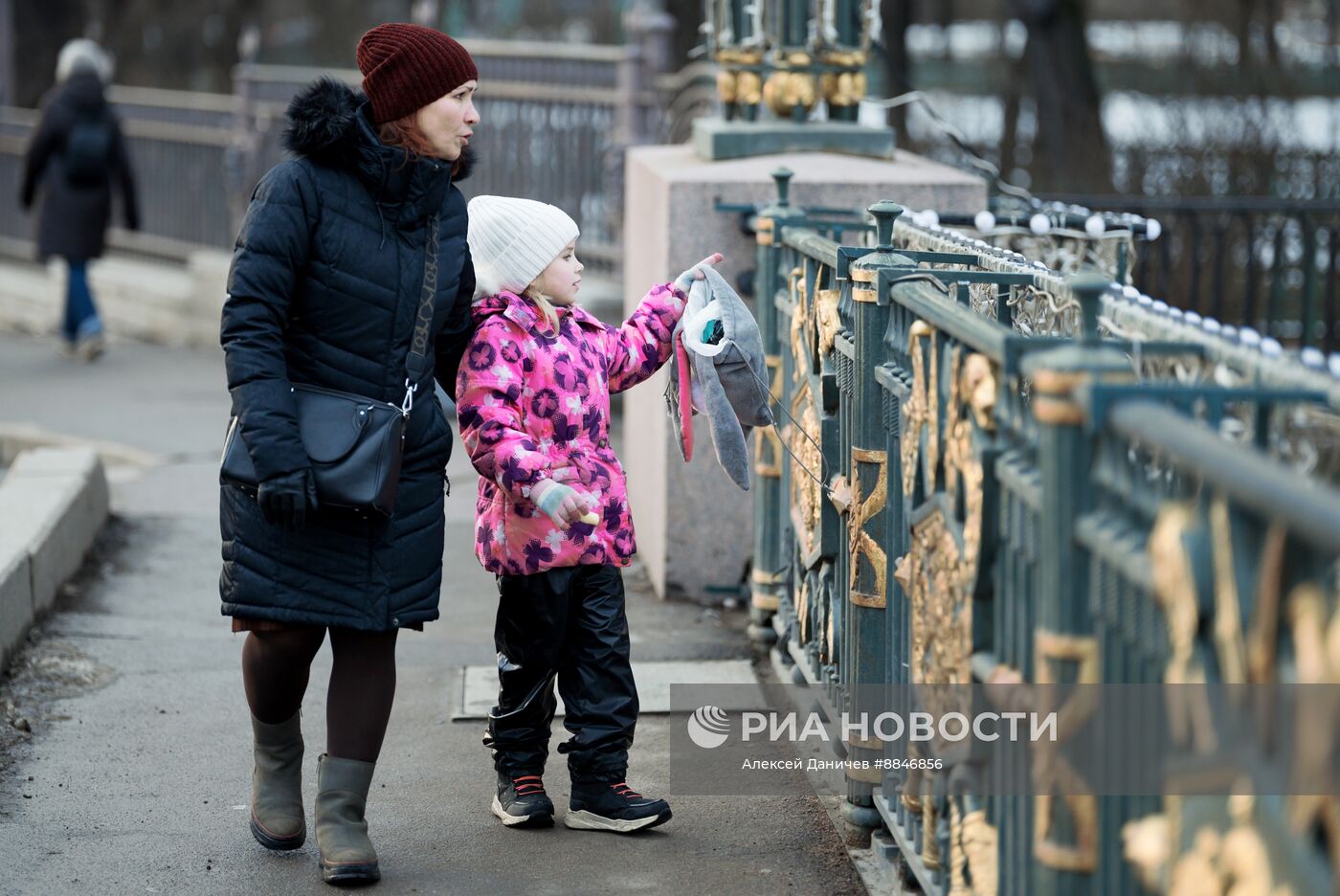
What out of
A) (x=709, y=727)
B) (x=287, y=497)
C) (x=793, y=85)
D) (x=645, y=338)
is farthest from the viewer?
(x=793, y=85)

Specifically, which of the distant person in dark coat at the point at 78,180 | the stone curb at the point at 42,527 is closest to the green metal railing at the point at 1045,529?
the stone curb at the point at 42,527

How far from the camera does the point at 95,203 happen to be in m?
13.1

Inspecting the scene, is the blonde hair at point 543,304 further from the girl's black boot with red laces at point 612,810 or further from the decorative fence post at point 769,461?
the decorative fence post at point 769,461

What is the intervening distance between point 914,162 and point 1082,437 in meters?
4.15

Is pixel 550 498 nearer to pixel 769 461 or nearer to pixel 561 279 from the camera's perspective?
pixel 561 279

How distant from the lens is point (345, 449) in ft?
12.0

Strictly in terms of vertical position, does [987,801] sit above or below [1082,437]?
below

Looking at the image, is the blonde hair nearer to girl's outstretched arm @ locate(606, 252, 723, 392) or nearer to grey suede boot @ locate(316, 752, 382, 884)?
girl's outstretched arm @ locate(606, 252, 723, 392)

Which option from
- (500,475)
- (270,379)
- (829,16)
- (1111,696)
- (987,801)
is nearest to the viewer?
(1111,696)

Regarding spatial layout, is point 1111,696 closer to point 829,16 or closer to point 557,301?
point 557,301

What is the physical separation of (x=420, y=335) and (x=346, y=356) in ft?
0.51

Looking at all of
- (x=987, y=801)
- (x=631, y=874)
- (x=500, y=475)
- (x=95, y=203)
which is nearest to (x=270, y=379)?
(x=500, y=475)

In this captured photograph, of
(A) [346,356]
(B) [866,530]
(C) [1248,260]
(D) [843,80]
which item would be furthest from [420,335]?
(C) [1248,260]

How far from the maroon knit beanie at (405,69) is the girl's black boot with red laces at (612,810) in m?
1.54
